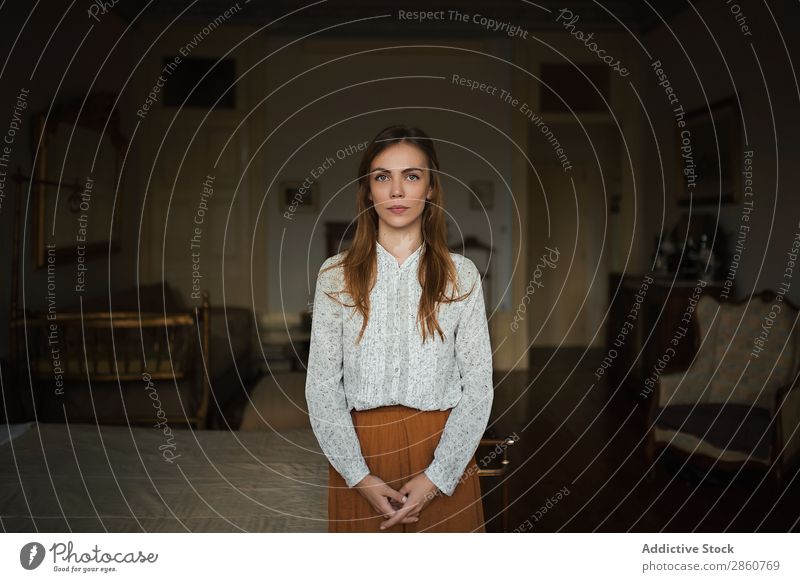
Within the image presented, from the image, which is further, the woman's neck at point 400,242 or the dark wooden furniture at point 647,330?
the dark wooden furniture at point 647,330

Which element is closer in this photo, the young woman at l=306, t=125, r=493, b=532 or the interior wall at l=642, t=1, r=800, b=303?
the young woman at l=306, t=125, r=493, b=532

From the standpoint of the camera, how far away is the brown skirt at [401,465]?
128cm

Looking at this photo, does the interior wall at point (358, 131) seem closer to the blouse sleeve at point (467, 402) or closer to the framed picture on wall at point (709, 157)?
the framed picture on wall at point (709, 157)

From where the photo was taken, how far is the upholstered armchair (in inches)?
87.6

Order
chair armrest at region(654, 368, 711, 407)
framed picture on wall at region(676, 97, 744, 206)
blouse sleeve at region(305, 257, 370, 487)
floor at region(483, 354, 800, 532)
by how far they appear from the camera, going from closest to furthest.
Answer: blouse sleeve at region(305, 257, 370, 487) < floor at region(483, 354, 800, 532) < chair armrest at region(654, 368, 711, 407) < framed picture on wall at region(676, 97, 744, 206)

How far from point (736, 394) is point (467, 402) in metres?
1.66

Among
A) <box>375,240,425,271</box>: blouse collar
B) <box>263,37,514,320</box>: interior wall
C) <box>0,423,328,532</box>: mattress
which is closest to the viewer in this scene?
<box>375,240,425,271</box>: blouse collar

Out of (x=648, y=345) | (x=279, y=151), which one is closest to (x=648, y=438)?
(x=648, y=345)

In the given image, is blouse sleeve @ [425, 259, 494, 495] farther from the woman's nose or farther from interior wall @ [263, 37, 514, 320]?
interior wall @ [263, 37, 514, 320]

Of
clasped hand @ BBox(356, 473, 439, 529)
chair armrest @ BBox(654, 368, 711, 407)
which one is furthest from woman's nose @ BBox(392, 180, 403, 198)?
chair armrest @ BBox(654, 368, 711, 407)

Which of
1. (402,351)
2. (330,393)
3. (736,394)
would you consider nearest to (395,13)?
(402,351)

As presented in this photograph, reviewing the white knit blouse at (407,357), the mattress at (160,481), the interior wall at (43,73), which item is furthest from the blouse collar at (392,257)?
the interior wall at (43,73)

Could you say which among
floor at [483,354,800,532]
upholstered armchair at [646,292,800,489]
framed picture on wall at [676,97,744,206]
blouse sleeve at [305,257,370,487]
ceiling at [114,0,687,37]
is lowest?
floor at [483,354,800,532]

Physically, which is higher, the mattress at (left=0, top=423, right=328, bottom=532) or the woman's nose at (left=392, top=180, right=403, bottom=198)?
the woman's nose at (left=392, top=180, right=403, bottom=198)
